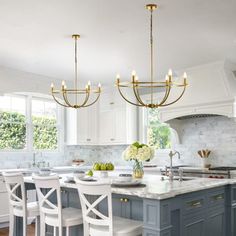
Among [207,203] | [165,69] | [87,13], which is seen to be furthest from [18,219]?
[165,69]

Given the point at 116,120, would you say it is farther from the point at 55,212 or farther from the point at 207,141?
the point at 55,212

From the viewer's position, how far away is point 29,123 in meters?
6.84

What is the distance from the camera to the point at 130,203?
3201 millimetres

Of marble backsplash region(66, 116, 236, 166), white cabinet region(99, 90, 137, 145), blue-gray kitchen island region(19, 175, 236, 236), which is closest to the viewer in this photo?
blue-gray kitchen island region(19, 175, 236, 236)

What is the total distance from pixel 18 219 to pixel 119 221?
1.82m

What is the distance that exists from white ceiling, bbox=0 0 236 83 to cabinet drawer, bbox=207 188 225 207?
1899mm

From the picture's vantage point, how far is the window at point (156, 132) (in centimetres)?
704

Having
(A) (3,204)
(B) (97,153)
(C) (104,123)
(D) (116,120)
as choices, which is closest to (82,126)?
(C) (104,123)

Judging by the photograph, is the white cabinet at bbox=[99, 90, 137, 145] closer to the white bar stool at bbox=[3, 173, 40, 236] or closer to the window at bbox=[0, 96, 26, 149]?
the window at bbox=[0, 96, 26, 149]

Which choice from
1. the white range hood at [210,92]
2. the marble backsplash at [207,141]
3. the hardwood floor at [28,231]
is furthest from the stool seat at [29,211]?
the marble backsplash at [207,141]

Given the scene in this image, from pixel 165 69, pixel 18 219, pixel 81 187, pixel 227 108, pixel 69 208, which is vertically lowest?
pixel 18 219

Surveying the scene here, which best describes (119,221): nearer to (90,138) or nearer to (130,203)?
(130,203)

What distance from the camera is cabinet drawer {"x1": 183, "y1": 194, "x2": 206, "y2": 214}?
3.06 meters

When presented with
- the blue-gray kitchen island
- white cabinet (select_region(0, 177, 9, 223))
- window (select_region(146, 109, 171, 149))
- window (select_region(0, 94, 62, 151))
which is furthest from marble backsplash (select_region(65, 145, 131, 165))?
the blue-gray kitchen island
